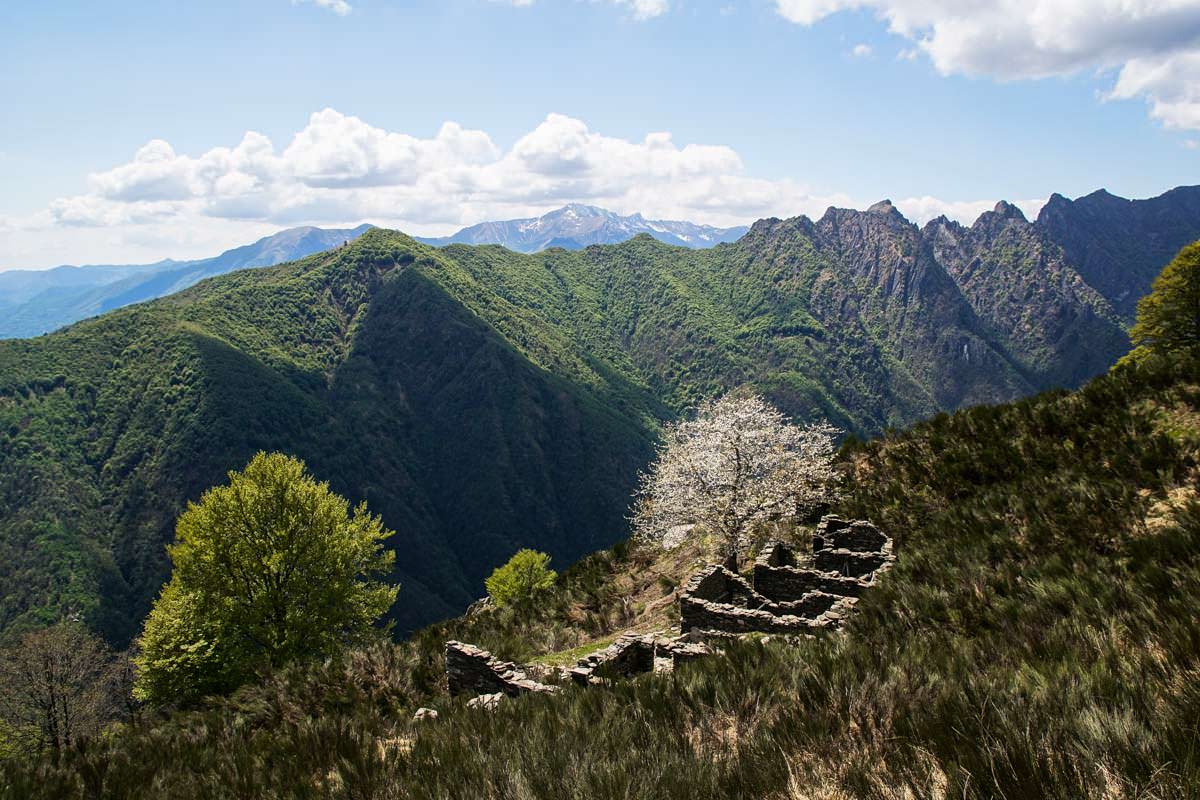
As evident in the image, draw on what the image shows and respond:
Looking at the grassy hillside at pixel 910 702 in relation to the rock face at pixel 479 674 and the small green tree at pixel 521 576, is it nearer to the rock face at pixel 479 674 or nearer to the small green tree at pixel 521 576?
the rock face at pixel 479 674

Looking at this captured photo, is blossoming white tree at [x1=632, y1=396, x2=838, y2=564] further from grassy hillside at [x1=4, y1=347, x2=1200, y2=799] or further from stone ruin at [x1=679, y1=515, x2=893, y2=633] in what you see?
grassy hillside at [x1=4, y1=347, x2=1200, y2=799]

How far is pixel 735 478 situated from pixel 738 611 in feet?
39.8

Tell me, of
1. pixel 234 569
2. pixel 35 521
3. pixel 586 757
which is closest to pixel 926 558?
pixel 586 757

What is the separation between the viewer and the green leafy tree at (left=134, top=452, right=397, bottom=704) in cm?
2222

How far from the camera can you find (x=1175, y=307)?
128ft

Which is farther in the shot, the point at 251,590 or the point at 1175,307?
the point at 1175,307

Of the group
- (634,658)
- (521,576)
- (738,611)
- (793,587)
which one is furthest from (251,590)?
(521,576)

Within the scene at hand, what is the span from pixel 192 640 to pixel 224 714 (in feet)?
52.9

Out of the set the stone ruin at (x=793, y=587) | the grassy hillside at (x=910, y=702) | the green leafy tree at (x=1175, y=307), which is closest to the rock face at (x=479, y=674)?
the grassy hillside at (x=910, y=702)

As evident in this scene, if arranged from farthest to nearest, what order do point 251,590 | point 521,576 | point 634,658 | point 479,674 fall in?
point 521,576 < point 251,590 < point 479,674 < point 634,658

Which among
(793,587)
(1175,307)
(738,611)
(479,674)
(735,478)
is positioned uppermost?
(1175,307)

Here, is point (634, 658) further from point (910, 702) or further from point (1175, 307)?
point (1175, 307)

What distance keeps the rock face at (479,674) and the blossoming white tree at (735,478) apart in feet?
36.4

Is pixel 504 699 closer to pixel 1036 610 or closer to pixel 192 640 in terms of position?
pixel 1036 610
